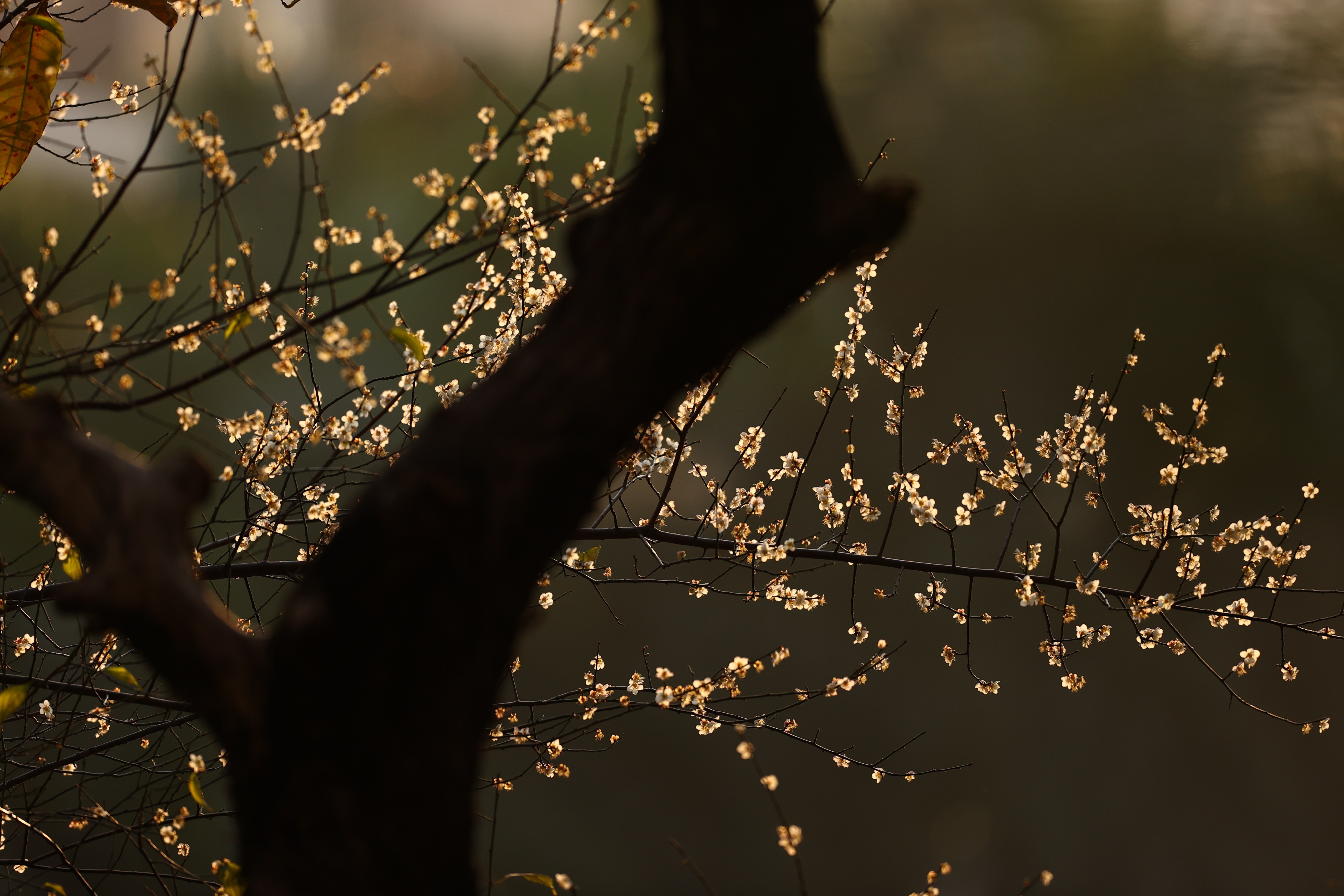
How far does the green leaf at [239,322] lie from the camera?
120 centimetres

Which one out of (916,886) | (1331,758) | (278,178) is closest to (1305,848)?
(1331,758)

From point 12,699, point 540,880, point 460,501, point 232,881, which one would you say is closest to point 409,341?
point 460,501

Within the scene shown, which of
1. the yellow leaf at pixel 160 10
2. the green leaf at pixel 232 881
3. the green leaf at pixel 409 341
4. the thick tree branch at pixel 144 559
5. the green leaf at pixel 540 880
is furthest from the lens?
the yellow leaf at pixel 160 10

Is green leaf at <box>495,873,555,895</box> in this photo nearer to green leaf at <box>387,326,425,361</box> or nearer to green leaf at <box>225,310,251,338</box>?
green leaf at <box>387,326,425,361</box>

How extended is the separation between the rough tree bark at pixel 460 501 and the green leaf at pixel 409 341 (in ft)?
0.80

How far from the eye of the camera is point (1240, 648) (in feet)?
19.5

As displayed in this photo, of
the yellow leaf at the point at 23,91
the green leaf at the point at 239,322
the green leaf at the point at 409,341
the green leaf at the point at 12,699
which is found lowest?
the green leaf at the point at 12,699

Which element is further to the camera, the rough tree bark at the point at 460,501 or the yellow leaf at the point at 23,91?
the yellow leaf at the point at 23,91

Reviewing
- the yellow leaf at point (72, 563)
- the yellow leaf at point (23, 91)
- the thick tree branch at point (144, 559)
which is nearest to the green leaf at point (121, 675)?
the yellow leaf at point (72, 563)

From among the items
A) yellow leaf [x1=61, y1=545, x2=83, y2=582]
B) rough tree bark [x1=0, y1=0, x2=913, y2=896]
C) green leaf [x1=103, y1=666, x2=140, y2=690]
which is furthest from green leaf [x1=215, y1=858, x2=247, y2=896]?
yellow leaf [x1=61, y1=545, x2=83, y2=582]

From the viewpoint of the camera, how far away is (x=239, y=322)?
1.20 meters

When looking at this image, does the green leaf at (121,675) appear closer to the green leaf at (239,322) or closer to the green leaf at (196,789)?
the green leaf at (196,789)

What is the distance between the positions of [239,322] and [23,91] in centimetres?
97

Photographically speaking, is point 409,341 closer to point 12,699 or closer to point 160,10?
point 12,699
